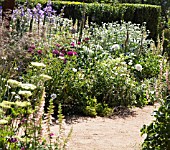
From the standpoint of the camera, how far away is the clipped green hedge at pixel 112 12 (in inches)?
525

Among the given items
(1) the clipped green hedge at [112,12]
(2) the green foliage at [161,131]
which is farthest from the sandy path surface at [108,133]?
(1) the clipped green hedge at [112,12]

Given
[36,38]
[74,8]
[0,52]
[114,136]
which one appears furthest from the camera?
[74,8]

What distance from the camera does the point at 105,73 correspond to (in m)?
6.78

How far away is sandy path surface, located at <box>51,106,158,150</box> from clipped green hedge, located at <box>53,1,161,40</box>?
7.10 meters

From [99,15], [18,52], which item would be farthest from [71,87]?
[99,15]

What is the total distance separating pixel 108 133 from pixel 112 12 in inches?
337

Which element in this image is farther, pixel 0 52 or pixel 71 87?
pixel 71 87

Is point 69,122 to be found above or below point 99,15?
below

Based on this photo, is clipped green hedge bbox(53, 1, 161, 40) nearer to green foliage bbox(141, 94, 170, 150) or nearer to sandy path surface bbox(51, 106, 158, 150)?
sandy path surface bbox(51, 106, 158, 150)

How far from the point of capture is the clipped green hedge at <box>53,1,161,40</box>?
43.7ft

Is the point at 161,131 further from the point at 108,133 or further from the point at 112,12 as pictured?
the point at 112,12

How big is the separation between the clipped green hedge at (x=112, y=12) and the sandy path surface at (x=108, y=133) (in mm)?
7101

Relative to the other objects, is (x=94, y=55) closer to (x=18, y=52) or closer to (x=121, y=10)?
(x=18, y=52)

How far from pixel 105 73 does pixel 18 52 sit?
1.66 m
